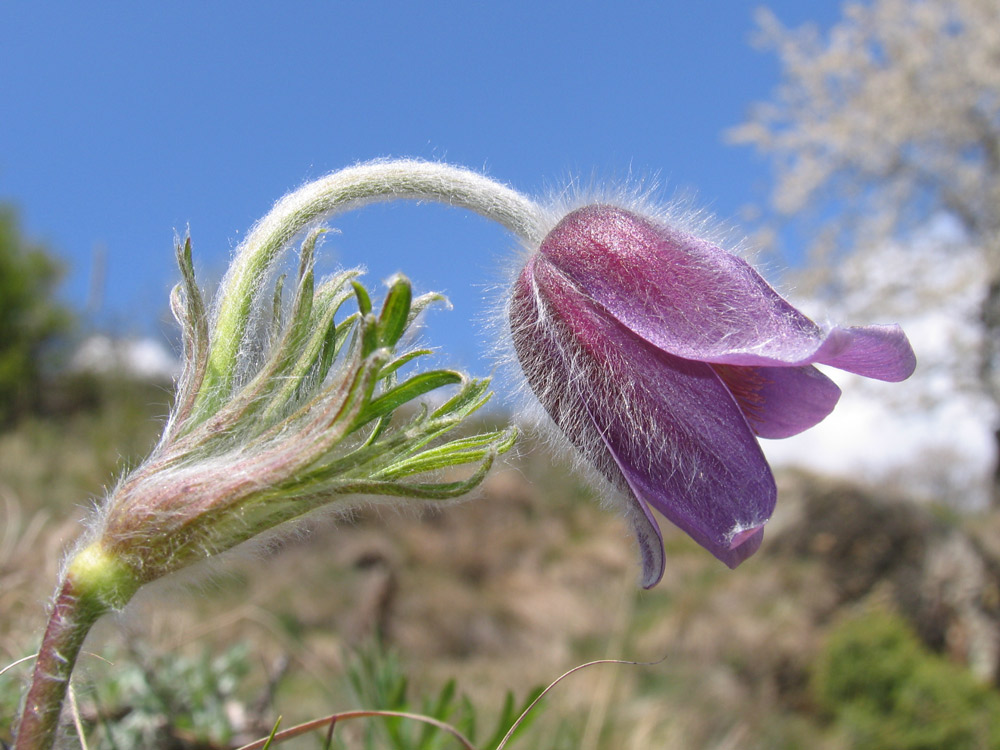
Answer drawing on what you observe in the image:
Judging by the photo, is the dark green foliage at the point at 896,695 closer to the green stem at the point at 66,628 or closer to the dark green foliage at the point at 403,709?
the dark green foliage at the point at 403,709

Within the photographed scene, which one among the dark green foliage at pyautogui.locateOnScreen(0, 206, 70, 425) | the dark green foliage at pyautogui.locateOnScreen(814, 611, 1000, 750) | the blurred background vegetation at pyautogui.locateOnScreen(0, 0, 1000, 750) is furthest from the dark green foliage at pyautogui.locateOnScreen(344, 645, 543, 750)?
the dark green foliage at pyautogui.locateOnScreen(0, 206, 70, 425)

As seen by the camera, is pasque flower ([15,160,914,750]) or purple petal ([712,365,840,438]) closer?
pasque flower ([15,160,914,750])

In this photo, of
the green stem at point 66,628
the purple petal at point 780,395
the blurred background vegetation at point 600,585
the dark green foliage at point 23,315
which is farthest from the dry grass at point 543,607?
the dark green foliage at point 23,315

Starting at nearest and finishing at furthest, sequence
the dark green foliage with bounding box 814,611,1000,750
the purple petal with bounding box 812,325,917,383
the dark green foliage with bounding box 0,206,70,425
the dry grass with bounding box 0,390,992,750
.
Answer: the purple petal with bounding box 812,325,917,383, the dry grass with bounding box 0,390,992,750, the dark green foliage with bounding box 814,611,1000,750, the dark green foliage with bounding box 0,206,70,425

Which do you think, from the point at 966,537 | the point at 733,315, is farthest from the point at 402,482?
the point at 966,537

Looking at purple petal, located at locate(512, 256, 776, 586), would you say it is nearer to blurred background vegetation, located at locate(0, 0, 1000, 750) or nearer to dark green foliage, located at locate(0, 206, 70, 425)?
blurred background vegetation, located at locate(0, 0, 1000, 750)

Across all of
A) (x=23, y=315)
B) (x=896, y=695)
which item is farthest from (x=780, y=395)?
(x=23, y=315)

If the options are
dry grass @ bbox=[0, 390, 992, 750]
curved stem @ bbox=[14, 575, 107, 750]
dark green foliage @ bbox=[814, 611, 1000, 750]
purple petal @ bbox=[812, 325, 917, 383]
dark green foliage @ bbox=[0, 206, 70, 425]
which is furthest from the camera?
dark green foliage @ bbox=[0, 206, 70, 425]
